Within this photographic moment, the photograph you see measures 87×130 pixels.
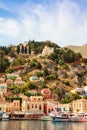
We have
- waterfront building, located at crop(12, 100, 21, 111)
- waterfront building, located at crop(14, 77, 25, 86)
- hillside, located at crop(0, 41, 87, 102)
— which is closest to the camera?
waterfront building, located at crop(12, 100, 21, 111)

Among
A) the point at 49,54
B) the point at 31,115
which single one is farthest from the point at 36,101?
the point at 49,54

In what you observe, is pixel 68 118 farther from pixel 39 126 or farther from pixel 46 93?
pixel 39 126

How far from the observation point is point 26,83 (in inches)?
3915

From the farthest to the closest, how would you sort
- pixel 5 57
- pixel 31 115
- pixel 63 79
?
pixel 5 57 < pixel 63 79 < pixel 31 115

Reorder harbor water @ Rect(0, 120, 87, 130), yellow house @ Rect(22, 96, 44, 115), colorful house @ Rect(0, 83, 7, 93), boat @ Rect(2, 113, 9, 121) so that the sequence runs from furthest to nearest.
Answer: colorful house @ Rect(0, 83, 7, 93) < yellow house @ Rect(22, 96, 44, 115) < boat @ Rect(2, 113, 9, 121) < harbor water @ Rect(0, 120, 87, 130)

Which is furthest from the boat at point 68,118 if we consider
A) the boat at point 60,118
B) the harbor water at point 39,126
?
the harbor water at point 39,126

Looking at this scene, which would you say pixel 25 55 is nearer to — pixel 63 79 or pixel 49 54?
pixel 49 54

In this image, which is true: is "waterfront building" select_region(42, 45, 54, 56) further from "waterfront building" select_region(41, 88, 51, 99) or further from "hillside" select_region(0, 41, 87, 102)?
"waterfront building" select_region(41, 88, 51, 99)

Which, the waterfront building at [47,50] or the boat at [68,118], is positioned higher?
the waterfront building at [47,50]

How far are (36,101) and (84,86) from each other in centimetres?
2373

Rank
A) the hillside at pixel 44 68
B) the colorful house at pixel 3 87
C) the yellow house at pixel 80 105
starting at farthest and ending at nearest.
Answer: the hillside at pixel 44 68
the colorful house at pixel 3 87
the yellow house at pixel 80 105

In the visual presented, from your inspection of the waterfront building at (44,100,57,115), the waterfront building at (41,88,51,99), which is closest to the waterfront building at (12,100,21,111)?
the waterfront building at (44,100,57,115)

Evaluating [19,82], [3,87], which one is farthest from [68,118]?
[19,82]

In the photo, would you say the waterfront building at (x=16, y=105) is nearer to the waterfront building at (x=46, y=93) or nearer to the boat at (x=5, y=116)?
the boat at (x=5, y=116)
